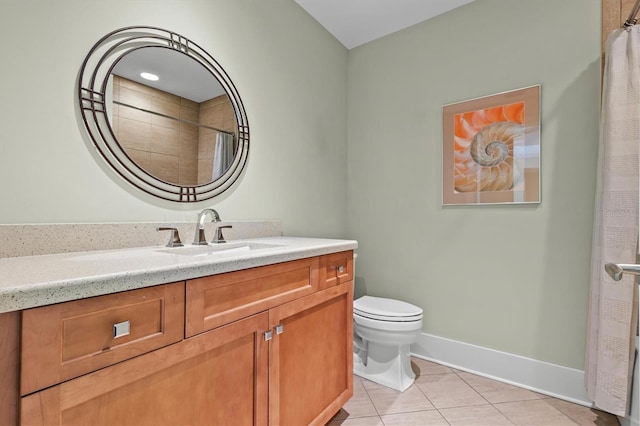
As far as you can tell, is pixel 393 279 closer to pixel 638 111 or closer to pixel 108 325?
pixel 638 111

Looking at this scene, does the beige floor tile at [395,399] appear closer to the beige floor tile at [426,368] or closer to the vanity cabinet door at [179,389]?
the beige floor tile at [426,368]

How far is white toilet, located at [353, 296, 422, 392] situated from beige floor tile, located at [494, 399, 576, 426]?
0.52 m

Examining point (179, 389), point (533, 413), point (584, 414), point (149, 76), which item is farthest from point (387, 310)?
Result: point (149, 76)

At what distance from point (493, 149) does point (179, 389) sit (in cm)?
212

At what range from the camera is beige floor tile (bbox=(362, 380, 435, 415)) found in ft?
5.37

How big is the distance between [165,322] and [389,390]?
1548 millimetres

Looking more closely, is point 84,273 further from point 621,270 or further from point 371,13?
point 371,13

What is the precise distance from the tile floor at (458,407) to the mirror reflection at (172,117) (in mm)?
1508

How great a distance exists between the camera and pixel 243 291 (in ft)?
3.24

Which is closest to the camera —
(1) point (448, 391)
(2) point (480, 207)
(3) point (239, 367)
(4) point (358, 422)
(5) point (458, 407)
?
(3) point (239, 367)

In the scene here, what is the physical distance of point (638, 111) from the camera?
4.70ft

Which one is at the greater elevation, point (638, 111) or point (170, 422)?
point (638, 111)

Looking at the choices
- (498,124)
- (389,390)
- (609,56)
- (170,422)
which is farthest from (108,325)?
(609,56)

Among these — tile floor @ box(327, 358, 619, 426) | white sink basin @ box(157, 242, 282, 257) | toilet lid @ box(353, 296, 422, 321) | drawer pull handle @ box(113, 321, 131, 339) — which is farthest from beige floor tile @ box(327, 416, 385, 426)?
drawer pull handle @ box(113, 321, 131, 339)
